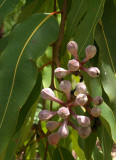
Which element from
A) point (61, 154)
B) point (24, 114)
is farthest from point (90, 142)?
point (24, 114)

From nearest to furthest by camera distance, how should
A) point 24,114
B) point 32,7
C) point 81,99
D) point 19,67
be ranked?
point 81,99, point 19,67, point 24,114, point 32,7

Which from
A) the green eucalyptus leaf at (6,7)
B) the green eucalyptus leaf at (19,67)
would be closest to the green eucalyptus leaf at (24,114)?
the green eucalyptus leaf at (19,67)

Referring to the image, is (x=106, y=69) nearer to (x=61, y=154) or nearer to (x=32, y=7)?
(x=61, y=154)

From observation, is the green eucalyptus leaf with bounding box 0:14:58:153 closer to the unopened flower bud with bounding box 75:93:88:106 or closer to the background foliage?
the background foliage

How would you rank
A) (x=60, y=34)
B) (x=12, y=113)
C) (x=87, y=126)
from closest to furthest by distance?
(x=87, y=126) → (x=12, y=113) → (x=60, y=34)

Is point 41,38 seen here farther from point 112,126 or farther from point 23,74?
point 112,126

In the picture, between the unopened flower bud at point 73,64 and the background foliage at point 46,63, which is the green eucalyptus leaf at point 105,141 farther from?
the unopened flower bud at point 73,64

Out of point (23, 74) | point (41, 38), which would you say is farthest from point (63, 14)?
point (23, 74)
